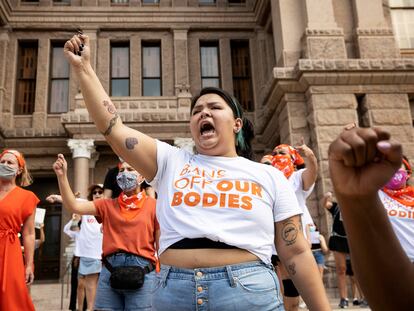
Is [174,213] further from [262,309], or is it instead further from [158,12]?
[158,12]

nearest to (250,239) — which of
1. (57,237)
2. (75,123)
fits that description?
(75,123)

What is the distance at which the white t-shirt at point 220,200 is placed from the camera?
190 centimetres

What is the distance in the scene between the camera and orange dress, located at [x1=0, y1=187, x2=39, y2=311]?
385cm

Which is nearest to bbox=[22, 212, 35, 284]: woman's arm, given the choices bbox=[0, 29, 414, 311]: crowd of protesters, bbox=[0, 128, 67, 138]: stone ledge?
bbox=[0, 29, 414, 311]: crowd of protesters

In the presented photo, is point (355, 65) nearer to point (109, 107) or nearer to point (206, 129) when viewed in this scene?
point (206, 129)

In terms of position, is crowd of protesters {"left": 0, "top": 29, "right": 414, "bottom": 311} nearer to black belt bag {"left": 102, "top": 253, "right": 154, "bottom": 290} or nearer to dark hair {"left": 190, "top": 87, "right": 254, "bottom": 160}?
dark hair {"left": 190, "top": 87, "right": 254, "bottom": 160}

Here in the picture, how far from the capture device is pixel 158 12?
17234 millimetres

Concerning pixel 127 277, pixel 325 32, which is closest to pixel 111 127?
pixel 127 277

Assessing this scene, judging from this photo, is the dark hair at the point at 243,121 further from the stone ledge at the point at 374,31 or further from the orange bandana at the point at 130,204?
the stone ledge at the point at 374,31

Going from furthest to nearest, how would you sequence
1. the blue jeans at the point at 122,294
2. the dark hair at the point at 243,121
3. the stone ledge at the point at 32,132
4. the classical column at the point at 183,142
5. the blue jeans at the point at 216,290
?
the stone ledge at the point at 32,132
the classical column at the point at 183,142
the blue jeans at the point at 122,294
the dark hair at the point at 243,121
the blue jeans at the point at 216,290

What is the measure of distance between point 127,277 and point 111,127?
69.9 inches

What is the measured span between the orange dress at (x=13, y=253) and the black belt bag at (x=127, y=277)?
98 centimetres

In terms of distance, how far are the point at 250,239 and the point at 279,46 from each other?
11.5 m

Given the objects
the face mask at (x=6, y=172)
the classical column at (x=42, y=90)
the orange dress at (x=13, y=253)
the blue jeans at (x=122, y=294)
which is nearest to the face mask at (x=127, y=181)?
the blue jeans at (x=122, y=294)
